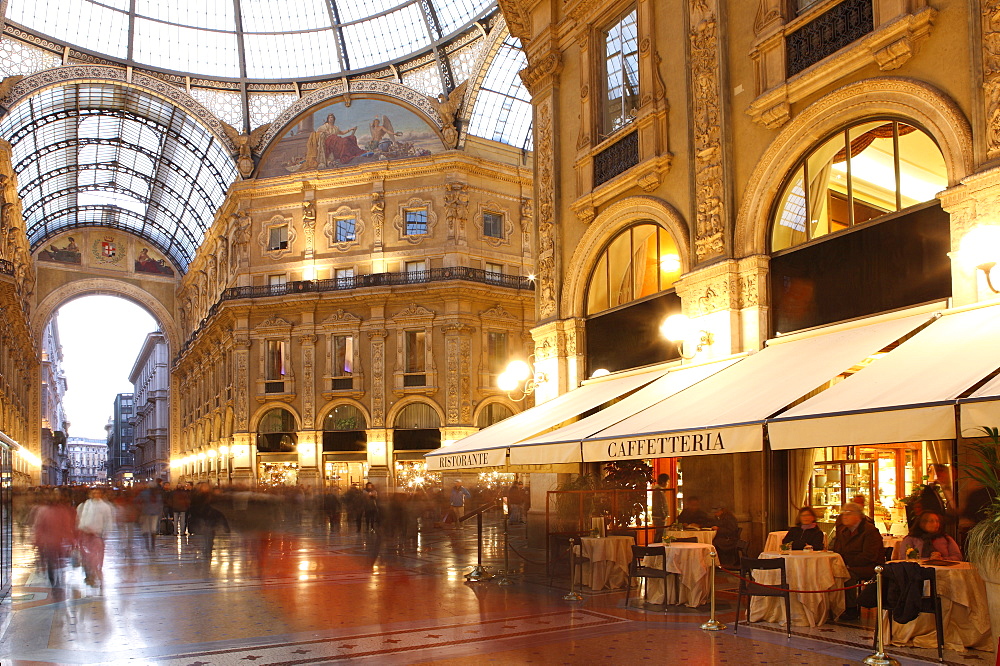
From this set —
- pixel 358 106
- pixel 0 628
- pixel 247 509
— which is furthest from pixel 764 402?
pixel 358 106

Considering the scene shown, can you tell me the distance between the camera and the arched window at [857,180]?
11.0 m

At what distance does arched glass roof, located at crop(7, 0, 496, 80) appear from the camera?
45.7 m

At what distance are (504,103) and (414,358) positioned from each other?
13.1m

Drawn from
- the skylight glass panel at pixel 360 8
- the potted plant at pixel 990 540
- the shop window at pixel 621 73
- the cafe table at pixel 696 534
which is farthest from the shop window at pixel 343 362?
the potted plant at pixel 990 540

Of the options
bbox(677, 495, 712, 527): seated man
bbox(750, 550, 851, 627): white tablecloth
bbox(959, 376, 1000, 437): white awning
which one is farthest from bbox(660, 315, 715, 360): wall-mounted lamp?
bbox(959, 376, 1000, 437): white awning

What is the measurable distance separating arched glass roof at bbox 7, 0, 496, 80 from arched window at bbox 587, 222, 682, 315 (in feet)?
98.0

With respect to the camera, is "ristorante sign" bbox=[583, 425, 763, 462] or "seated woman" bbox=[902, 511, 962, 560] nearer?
"seated woman" bbox=[902, 511, 962, 560]

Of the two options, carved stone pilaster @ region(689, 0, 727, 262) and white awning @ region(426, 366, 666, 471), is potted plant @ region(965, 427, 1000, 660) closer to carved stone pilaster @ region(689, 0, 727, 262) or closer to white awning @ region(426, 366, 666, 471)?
carved stone pilaster @ region(689, 0, 727, 262)

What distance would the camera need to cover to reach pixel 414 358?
4469cm

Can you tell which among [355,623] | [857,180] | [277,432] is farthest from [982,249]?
[277,432]

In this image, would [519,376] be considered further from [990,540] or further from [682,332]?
[990,540]

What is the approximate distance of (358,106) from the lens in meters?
47.3

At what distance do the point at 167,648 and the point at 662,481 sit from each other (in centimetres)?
897

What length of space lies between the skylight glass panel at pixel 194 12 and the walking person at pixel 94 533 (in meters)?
39.7
